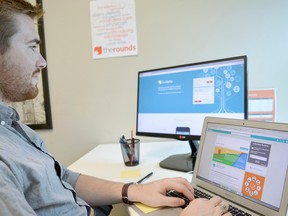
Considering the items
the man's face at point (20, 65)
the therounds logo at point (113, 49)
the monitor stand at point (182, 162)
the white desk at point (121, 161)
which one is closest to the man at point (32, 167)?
the man's face at point (20, 65)

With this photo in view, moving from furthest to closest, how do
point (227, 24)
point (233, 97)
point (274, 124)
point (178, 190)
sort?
point (227, 24) → point (233, 97) → point (178, 190) → point (274, 124)

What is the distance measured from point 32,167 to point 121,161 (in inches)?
27.9

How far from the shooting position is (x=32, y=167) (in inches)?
26.0

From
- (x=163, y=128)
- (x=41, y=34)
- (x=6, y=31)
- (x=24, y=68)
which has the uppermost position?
(x=41, y=34)

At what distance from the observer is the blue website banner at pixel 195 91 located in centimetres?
106

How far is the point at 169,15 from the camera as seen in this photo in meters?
1.61

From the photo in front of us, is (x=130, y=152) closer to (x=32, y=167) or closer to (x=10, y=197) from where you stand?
(x=32, y=167)

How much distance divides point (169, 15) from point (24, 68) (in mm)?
1060

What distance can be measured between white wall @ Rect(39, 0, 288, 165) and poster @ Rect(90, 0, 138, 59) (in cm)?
4

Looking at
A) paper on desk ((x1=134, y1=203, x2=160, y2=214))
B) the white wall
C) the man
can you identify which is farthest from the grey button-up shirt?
the white wall

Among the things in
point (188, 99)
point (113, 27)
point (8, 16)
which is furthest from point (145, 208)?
point (113, 27)

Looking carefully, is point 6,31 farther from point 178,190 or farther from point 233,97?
point 233,97

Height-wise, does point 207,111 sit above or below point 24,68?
below

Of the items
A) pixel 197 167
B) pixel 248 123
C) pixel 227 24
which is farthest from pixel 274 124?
pixel 227 24
